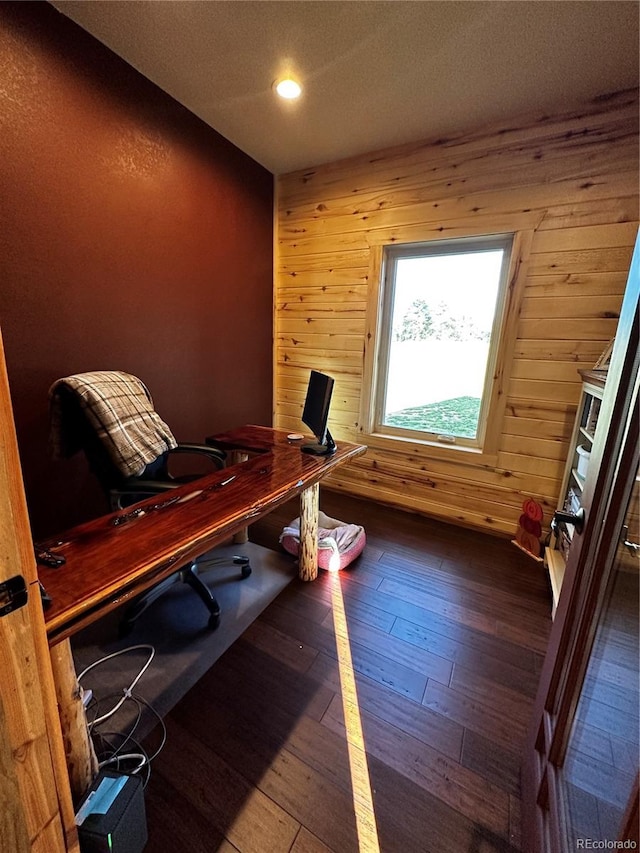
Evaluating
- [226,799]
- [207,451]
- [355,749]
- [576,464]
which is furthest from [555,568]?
[207,451]

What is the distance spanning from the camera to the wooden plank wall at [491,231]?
1.98 metres

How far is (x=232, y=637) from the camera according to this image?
1585 mm

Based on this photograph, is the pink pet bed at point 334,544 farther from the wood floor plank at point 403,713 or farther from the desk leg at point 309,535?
the wood floor plank at point 403,713

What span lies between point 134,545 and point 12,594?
47 centimetres

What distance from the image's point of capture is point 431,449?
8.89 ft

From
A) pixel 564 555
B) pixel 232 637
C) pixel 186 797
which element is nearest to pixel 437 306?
pixel 564 555

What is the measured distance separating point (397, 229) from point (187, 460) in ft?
7.84

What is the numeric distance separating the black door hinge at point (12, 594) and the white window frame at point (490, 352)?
2.56 meters

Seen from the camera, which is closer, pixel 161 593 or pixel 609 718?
pixel 609 718

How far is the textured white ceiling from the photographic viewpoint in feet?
4.99

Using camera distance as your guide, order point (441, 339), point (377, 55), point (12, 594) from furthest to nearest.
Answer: point (441, 339), point (377, 55), point (12, 594)

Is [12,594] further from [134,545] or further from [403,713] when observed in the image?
[403,713]

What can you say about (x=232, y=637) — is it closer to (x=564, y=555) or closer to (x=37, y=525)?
(x=37, y=525)

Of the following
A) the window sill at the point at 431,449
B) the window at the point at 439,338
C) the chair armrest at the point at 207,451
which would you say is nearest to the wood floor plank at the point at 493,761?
the chair armrest at the point at 207,451
